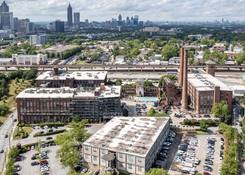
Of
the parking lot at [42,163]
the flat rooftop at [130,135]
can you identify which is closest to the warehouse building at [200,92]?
the flat rooftop at [130,135]

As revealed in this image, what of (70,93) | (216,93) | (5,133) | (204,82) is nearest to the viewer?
(5,133)

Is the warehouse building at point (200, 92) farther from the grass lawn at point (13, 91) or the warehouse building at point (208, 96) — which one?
the grass lawn at point (13, 91)

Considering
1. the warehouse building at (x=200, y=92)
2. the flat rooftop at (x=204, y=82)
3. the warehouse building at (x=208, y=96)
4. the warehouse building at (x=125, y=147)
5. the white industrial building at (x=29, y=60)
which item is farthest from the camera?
the white industrial building at (x=29, y=60)

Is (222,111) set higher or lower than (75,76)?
lower

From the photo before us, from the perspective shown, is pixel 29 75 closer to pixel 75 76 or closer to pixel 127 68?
pixel 75 76

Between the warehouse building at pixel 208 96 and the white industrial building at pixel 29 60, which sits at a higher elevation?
the white industrial building at pixel 29 60

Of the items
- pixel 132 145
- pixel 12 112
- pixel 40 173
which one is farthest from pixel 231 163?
pixel 12 112

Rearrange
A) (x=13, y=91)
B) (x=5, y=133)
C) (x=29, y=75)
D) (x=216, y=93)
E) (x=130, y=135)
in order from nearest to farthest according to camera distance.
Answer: (x=130, y=135) < (x=5, y=133) < (x=216, y=93) < (x=13, y=91) < (x=29, y=75)

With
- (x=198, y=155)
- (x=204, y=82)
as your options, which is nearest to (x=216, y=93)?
(x=204, y=82)
